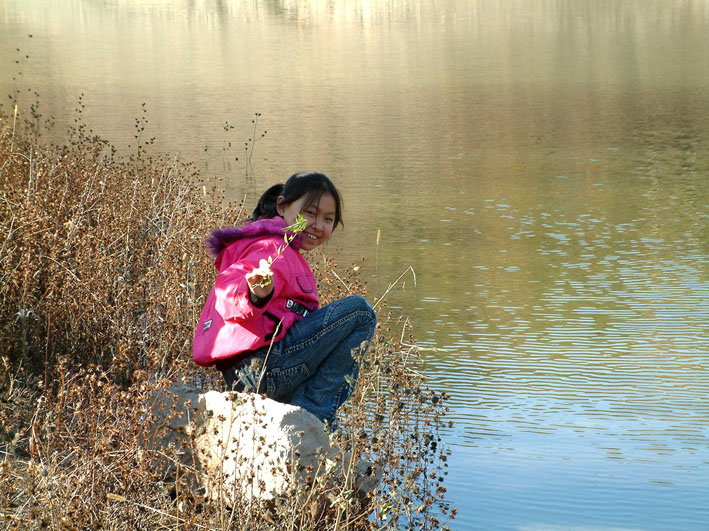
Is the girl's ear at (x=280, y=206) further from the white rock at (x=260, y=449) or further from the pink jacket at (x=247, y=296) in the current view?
the white rock at (x=260, y=449)

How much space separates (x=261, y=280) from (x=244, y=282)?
0.23 meters

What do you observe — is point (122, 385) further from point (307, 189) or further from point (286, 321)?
point (307, 189)

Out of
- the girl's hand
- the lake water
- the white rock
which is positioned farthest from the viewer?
the lake water

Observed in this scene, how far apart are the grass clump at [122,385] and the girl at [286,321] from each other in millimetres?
133

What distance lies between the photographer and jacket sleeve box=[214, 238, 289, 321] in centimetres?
347

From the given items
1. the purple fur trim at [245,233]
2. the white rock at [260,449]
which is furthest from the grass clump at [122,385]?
the purple fur trim at [245,233]

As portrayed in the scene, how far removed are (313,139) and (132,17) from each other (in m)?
45.9

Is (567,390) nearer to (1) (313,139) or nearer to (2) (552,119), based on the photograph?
(1) (313,139)

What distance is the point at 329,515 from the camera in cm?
316

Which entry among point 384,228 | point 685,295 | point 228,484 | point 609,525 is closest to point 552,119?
point 384,228

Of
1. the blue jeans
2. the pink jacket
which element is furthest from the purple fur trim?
the blue jeans

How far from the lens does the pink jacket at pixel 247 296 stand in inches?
140

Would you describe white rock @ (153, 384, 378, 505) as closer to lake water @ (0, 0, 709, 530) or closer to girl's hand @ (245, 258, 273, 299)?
girl's hand @ (245, 258, 273, 299)

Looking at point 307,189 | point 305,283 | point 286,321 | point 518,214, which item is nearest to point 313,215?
point 307,189
